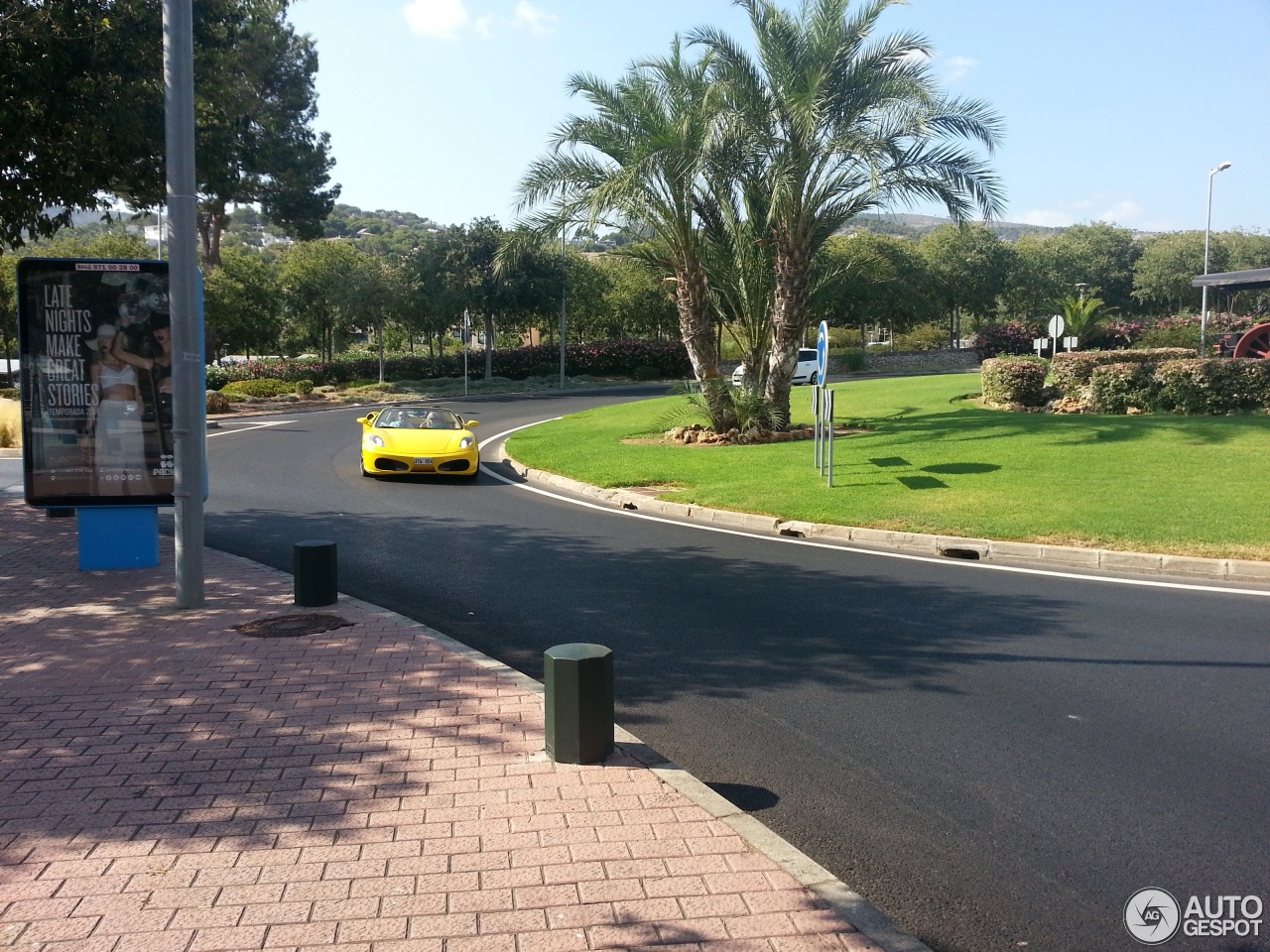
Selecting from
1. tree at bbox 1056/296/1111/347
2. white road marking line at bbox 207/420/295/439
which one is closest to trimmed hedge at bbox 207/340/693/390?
white road marking line at bbox 207/420/295/439

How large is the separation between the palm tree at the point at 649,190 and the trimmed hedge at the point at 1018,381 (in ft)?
20.8

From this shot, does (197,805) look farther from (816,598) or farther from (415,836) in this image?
(816,598)

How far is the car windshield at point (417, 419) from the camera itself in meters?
17.8

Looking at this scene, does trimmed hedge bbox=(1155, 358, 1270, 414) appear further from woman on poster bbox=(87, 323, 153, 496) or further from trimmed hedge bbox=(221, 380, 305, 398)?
trimmed hedge bbox=(221, 380, 305, 398)

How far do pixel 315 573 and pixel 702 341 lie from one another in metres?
13.6

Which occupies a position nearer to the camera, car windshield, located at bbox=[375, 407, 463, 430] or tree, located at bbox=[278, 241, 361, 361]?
car windshield, located at bbox=[375, 407, 463, 430]

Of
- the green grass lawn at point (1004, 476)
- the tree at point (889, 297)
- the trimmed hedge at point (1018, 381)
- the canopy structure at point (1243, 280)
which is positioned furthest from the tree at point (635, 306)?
the green grass lawn at point (1004, 476)

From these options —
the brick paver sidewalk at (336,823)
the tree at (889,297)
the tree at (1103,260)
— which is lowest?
the brick paver sidewalk at (336,823)

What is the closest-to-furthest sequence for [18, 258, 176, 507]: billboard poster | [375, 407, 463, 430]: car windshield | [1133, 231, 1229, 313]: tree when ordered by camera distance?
[18, 258, 176, 507]: billboard poster, [375, 407, 463, 430]: car windshield, [1133, 231, 1229, 313]: tree

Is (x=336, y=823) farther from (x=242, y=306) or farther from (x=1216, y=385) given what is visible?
(x=242, y=306)

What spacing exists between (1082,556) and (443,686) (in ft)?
22.7

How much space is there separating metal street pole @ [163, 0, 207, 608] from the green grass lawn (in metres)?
7.00

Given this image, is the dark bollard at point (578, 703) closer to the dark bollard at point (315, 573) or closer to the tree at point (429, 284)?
the dark bollard at point (315, 573)

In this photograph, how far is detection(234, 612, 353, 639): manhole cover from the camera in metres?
7.38
